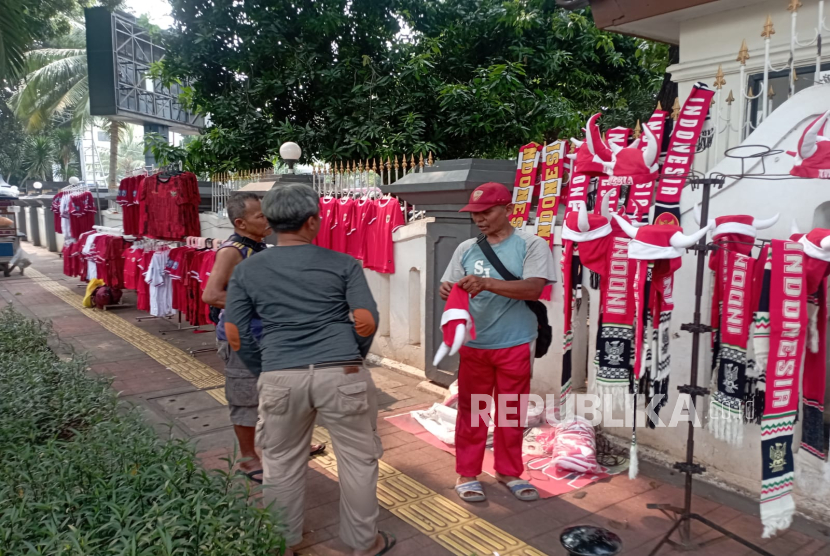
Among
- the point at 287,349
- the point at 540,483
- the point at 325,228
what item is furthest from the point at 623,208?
the point at 325,228

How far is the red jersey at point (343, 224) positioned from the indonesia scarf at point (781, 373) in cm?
508

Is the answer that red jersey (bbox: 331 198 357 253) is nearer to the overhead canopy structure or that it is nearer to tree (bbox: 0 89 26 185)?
the overhead canopy structure

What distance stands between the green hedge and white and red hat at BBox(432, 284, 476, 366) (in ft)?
4.47

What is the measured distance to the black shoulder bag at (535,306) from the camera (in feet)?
12.4

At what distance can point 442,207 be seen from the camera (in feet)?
19.5

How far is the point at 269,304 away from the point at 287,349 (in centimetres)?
24

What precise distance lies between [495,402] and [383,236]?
342cm

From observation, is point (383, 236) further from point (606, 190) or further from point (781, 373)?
point (781, 373)

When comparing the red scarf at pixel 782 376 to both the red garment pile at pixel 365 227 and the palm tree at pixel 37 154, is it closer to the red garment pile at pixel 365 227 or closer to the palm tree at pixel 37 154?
the red garment pile at pixel 365 227

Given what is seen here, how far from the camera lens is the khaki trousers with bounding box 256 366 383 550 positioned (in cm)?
297

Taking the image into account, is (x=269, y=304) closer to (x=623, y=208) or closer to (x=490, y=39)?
(x=623, y=208)

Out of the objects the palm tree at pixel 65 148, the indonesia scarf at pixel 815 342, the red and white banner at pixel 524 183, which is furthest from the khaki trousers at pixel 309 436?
the palm tree at pixel 65 148

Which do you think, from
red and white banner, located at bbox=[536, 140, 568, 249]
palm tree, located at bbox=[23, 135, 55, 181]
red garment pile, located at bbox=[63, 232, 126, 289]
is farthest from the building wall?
palm tree, located at bbox=[23, 135, 55, 181]

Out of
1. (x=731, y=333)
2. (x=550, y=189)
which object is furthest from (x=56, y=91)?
(x=731, y=333)
